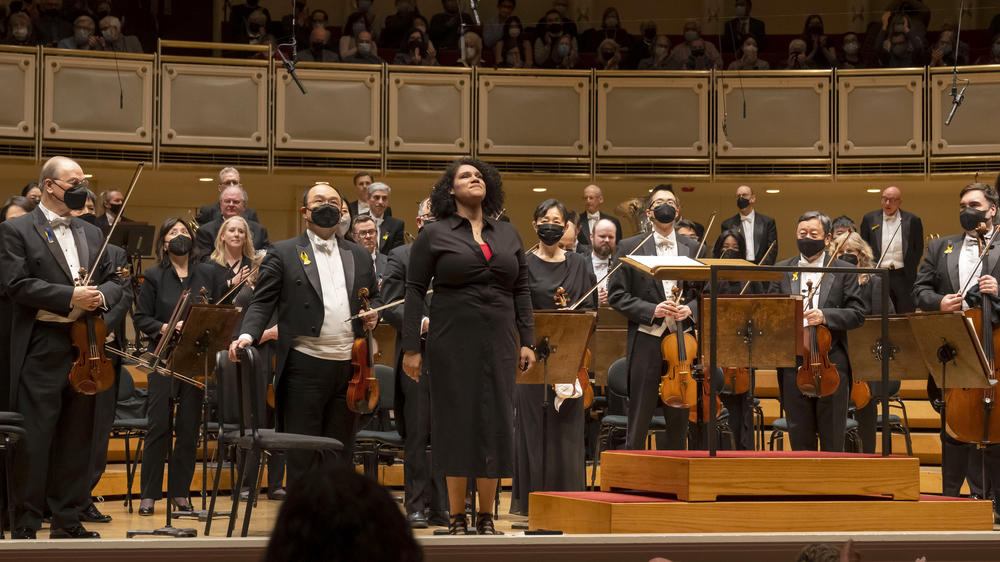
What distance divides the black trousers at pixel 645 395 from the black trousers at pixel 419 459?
0.85m

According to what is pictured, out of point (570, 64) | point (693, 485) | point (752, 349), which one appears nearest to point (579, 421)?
point (752, 349)

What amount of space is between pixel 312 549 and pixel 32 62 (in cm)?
926

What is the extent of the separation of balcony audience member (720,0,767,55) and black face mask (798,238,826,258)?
6.04 metres

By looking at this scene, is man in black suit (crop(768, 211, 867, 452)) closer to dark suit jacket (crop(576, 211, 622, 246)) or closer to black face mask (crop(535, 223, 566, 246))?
black face mask (crop(535, 223, 566, 246))

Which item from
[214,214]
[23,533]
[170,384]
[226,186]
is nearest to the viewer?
[23,533]

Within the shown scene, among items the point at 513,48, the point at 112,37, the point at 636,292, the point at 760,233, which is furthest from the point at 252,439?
the point at 513,48

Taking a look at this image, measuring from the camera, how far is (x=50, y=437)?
419 cm

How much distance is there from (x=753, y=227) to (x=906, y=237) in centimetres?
112

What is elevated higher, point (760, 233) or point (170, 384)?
point (760, 233)

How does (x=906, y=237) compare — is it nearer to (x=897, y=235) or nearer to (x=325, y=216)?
(x=897, y=235)

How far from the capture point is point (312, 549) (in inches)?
51.2

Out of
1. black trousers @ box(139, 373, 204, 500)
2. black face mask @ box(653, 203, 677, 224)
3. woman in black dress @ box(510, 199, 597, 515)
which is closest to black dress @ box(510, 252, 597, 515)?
woman in black dress @ box(510, 199, 597, 515)

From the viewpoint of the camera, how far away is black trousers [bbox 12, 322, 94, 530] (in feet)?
13.6

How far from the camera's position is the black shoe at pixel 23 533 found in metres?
4.05
